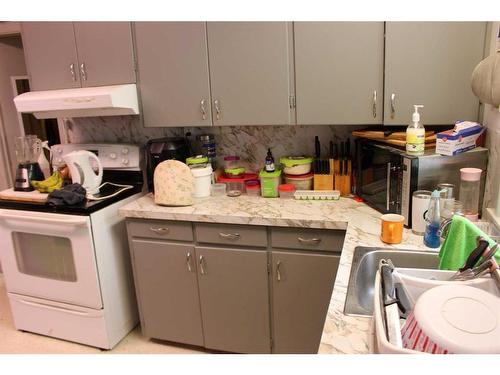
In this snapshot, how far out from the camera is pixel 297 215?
1969mm

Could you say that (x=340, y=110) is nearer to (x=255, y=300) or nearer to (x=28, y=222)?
(x=255, y=300)

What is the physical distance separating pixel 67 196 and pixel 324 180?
1.47m

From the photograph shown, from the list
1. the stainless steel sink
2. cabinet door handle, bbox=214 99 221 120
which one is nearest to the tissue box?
the stainless steel sink

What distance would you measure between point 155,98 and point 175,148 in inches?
12.9

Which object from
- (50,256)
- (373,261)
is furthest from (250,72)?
(50,256)

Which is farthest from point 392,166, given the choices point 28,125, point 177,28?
point 28,125

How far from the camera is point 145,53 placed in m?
2.26

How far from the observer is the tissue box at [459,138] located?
1666 mm

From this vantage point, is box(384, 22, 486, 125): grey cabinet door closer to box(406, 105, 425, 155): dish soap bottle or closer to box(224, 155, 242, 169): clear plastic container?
box(406, 105, 425, 155): dish soap bottle

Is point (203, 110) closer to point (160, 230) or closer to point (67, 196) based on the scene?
point (160, 230)

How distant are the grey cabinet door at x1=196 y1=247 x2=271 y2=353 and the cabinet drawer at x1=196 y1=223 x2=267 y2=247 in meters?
0.05

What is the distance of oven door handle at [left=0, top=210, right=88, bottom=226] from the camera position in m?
2.13

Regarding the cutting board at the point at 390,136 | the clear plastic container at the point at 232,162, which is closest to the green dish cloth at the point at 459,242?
the cutting board at the point at 390,136

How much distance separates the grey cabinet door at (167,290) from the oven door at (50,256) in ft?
0.86
